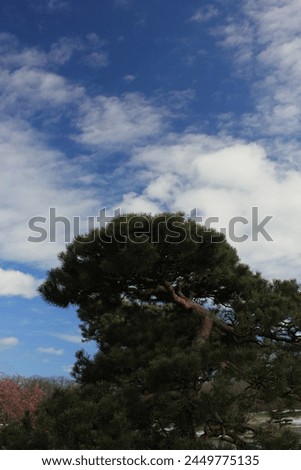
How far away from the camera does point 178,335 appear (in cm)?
671

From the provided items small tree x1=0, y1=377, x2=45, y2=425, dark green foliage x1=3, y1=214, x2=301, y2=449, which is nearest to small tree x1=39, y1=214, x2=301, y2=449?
dark green foliage x1=3, y1=214, x2=301, y2=449

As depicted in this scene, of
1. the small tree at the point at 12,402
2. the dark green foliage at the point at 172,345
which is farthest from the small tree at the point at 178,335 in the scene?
the small tree at the point at 12,402

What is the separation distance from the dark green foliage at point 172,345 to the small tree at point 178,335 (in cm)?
1

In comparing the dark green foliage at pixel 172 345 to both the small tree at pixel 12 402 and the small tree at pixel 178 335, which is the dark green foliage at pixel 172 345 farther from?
the small tree at pixel 12 402

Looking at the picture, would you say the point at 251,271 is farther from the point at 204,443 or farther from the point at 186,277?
the point at 204,443

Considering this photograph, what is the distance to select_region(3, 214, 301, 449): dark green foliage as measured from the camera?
17.9ft

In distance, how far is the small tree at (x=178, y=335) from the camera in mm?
5566

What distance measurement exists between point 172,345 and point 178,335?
45 centimetres

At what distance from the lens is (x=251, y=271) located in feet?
24.8

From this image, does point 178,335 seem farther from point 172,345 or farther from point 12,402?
point 12,402

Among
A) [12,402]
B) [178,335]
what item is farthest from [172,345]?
[12,402]
